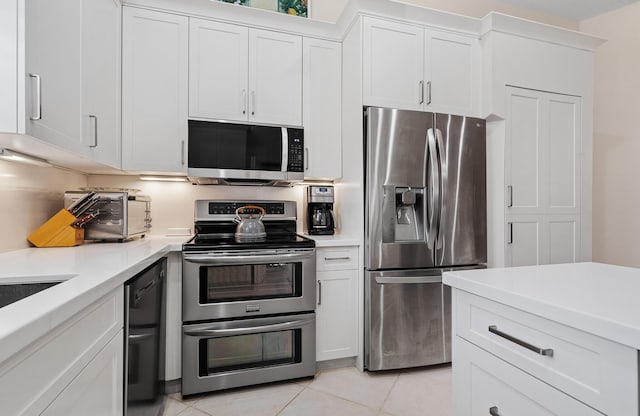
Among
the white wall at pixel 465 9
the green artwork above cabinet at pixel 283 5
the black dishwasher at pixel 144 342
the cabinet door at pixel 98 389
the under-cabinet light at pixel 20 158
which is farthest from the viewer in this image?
the white wall at pixel 465 9

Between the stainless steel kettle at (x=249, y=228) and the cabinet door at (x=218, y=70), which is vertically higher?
the cabinet door at (x=218, y=70)

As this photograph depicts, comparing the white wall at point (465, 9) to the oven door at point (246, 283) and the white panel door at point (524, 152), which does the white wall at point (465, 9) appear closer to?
the white panel door at point (524, 152)

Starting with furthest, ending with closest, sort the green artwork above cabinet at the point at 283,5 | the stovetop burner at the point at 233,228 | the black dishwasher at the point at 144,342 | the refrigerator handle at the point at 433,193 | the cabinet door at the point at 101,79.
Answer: the green artwork above cabinet at the point at 283,5, the refrigerator handle at the point at 433,193, the stovetop burner at the point at 233,228, the cabinet door at the point at 101,79, the black dishwasher at the point at 144,342

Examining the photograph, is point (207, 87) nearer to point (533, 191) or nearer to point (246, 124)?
point (246, 124)

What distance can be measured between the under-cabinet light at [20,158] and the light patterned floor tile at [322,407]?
1819 mm

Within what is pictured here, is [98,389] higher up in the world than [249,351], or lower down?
higher up

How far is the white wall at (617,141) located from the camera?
3086 millimetres

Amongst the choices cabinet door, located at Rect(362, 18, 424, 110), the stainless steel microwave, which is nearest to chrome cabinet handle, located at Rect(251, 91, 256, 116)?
the stainless steel microwave

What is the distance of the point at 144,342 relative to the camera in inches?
55.0

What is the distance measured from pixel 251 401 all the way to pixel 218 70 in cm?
221

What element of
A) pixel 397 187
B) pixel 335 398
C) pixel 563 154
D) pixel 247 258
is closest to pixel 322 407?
pixel 335 398

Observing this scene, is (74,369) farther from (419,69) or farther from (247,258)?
(419,69)

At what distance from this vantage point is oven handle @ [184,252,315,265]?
1.89m

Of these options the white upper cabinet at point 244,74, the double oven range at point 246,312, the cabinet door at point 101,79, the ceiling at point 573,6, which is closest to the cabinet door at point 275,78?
the white upper cabinet at point 244,74
